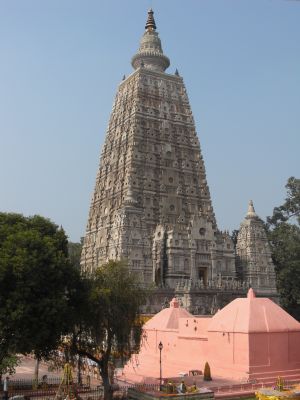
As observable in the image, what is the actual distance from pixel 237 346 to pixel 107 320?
8.76m

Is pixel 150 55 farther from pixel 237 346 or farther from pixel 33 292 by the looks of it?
pixel 33 292

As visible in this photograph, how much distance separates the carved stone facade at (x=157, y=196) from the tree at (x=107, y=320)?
24.5 metres

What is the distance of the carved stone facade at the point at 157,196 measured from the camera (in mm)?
50625

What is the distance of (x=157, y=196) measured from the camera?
5619 centimetres

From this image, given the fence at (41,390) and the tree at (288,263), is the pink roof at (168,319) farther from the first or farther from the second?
the tree at (288,263)

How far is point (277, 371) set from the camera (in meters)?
27.2

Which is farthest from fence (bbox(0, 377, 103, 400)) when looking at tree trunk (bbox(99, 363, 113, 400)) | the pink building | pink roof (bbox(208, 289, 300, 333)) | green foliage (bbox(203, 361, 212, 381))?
pink roof (bbox(208, 289, 300, 333))

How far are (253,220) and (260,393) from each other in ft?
126

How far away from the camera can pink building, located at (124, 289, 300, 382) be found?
27.0 metres

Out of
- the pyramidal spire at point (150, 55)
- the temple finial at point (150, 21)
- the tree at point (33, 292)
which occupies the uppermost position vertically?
the temple finial at point (150, 21)

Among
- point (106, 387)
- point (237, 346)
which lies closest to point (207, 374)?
point (237, 346)

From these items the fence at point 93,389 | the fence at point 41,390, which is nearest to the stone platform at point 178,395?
the fence at point 93,389

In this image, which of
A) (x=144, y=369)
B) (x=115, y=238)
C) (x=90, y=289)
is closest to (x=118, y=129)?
(x=115, y=238)

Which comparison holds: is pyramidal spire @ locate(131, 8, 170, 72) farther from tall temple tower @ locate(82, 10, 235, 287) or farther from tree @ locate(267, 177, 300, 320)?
tree @ locate(267, 177, 300, 320)
